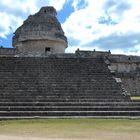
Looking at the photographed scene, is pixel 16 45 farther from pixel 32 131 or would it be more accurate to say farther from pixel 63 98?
pixel 32 131

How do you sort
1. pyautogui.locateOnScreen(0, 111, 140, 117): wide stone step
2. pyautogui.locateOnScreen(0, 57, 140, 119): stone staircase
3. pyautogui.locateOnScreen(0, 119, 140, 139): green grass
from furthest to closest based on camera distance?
pyautogui.locateOnScreen(0, 57, 140, 119): stone staircase
pyautogui.locateOnScreen(0, 111, 140, 117): wide stone step
pyautogui.locateOnScreen(0, 119, 140, 139): green grass

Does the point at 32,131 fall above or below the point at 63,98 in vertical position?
below

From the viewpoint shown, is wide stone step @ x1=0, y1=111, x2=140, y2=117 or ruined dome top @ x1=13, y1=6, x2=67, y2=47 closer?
wide stone step @ x1=0, y1=111, x2=140, y2=117

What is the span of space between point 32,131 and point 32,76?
7.74 m

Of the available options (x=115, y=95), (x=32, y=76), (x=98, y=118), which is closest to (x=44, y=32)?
(x=32, y=76)

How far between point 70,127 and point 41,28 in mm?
14569

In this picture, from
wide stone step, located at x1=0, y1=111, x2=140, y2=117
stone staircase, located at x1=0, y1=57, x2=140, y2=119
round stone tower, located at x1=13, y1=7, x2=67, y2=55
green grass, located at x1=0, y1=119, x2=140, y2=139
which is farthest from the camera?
round stone tower, located at x1=13, y1=7, x2=67, y2=55

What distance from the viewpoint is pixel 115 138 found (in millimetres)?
9258

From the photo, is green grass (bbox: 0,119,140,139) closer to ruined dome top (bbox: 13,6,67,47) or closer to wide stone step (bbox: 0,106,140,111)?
wide stone step (bbox: 0,106,140,111)

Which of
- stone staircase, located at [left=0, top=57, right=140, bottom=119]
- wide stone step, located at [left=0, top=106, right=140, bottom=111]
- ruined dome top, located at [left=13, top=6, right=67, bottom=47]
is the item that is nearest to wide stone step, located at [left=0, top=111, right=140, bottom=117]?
stone staircase, located at [left=0, top=57, right=140, bottom=119]

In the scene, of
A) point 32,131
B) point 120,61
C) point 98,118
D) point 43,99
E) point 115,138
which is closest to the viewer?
point 115,138

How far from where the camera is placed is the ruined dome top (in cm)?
2503

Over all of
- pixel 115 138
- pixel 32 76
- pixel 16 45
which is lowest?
pixel 115 138

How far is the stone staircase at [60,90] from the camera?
14391 mm
